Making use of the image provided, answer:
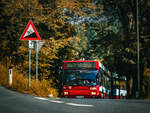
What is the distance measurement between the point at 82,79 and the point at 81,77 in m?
0.14

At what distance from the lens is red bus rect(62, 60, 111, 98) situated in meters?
21.4

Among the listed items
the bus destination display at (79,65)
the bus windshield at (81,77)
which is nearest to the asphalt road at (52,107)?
the bus windshield at (81,77)

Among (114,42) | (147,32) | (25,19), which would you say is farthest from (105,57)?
(25,19)

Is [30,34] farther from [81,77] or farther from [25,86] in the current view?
[81,77]

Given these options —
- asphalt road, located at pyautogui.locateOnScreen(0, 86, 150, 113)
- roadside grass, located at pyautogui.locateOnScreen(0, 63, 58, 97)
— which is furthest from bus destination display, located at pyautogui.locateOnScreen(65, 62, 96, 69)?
asphalt road, located at pyautogui.locateOnScreen(0, 86, 150, 113)

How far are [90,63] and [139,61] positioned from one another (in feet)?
32.8

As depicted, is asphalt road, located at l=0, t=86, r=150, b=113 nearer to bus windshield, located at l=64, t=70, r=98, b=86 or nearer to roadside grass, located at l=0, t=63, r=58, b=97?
roadside grass, located at l=0, t=63, r=58, b=97

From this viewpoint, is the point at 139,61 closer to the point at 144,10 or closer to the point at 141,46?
the point at 141,46

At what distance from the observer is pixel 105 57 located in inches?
1241

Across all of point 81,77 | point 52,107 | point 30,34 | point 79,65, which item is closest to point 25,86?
point 30,34

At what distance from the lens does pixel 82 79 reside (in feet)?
70.6

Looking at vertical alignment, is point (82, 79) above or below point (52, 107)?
above

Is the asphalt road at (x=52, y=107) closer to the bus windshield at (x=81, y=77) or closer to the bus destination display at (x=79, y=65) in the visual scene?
the bus windshield at (x=81, y=77)

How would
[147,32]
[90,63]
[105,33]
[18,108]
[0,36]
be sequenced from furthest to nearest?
[105,33] < [147,32] < [90,63] < [0,36] < [18,108]
